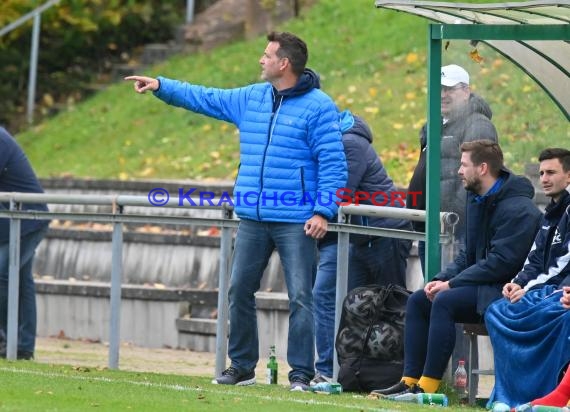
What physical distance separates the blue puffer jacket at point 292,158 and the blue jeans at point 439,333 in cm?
97

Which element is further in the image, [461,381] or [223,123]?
[223,123]

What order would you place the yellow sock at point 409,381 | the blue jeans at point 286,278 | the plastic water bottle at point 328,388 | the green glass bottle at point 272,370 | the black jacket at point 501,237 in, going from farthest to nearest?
the green glass bottle at point 272,370 → the blue jeans at point 286,278 → the plastic water bottle at point 328,388 → the yellow sock at point 409,381 → the black jacket at point 501,237

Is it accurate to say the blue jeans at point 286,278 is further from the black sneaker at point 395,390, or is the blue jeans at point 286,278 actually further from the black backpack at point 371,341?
the black sneaker at point 395,390

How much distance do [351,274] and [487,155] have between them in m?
1.65

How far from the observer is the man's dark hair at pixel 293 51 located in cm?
1038

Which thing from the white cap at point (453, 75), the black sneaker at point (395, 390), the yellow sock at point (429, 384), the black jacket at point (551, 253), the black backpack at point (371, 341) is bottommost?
the black sneaker at point (395, 390)

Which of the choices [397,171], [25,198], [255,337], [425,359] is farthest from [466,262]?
[397,171]

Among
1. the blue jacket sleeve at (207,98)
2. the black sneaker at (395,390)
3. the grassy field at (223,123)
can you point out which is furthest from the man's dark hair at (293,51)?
the grassy field at (223,123)

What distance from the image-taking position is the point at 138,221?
468 inches

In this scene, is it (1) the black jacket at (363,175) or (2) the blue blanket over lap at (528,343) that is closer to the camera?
(2) the blue blanket over lap at (528,343)

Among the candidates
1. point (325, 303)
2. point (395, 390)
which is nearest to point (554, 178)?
point (395, 390)

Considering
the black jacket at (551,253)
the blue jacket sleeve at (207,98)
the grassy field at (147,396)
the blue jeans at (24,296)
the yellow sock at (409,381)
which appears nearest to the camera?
the grassy field at (147,396)

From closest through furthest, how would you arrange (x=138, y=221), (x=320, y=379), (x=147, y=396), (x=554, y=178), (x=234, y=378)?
(x=147, y=396)
(x=554, y=178)
(x=234, y=378)
(x=320, y=379)
(x=138, y=221)

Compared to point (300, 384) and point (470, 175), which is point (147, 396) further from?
point (470, 175)
